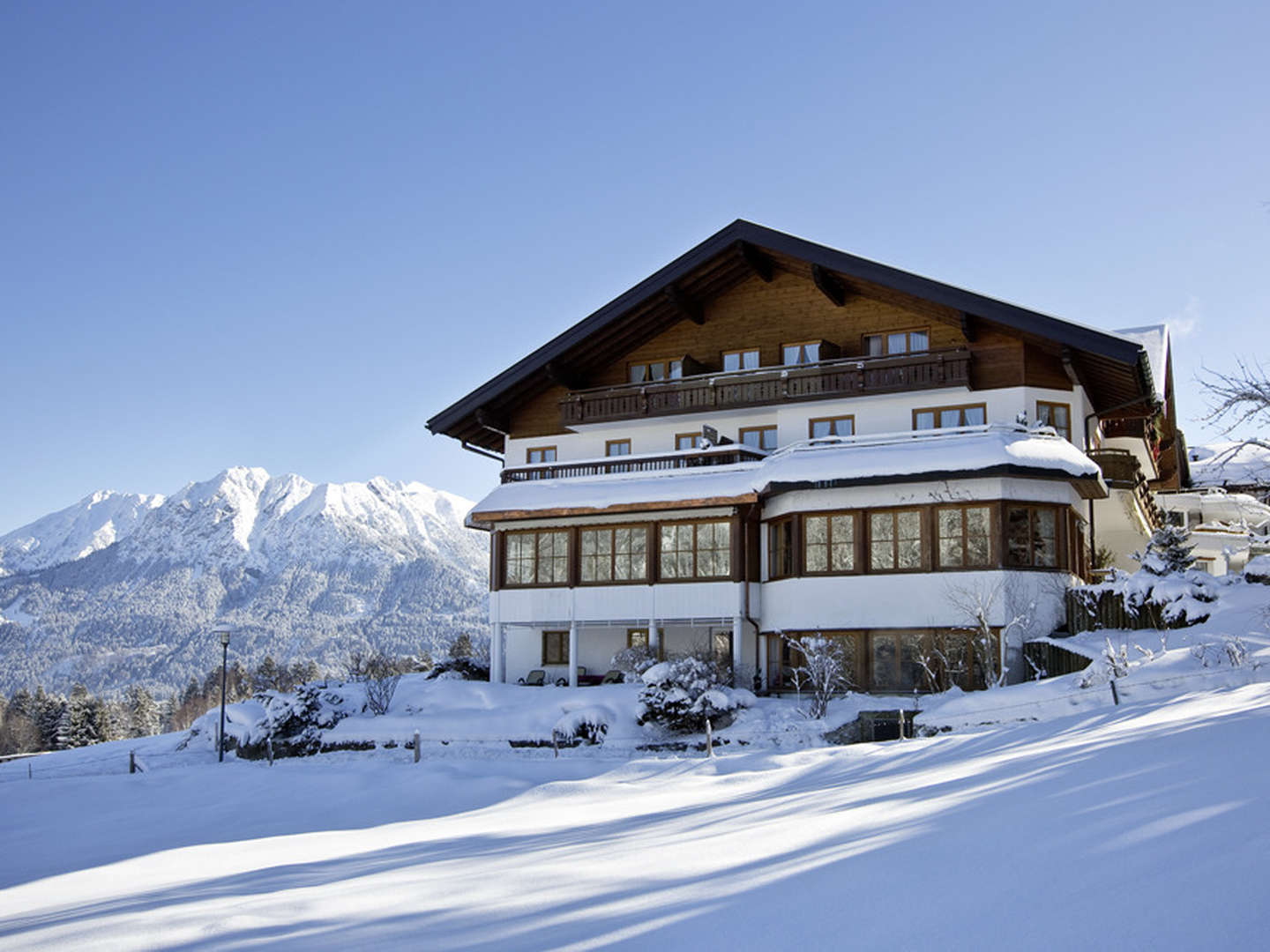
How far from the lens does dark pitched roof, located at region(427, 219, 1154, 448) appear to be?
85.5 feet

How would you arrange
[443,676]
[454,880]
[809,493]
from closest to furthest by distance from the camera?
[454,880]
[809,493]
[443,676]

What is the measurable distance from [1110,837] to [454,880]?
490cm

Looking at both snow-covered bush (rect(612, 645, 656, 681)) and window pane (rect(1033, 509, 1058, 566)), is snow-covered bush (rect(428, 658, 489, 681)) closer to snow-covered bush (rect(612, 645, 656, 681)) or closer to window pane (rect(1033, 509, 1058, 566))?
snow-covered bush (rect(612, 645, 656, 681))

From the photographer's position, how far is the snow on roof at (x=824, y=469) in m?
24.2

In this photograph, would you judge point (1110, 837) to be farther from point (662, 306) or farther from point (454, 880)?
point (662, 306)

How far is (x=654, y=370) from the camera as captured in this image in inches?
1273

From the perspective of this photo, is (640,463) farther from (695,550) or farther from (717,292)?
(717,292)

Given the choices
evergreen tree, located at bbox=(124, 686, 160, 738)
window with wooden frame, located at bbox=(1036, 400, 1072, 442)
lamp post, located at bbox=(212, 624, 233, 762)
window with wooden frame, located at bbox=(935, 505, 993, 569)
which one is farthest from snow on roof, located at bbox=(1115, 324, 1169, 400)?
evergreen tree, located at bbox=(124, 686, 160, 738)

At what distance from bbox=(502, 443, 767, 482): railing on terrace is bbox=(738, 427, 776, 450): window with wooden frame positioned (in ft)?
2.34

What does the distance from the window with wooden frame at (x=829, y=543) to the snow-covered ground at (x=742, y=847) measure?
7100mm

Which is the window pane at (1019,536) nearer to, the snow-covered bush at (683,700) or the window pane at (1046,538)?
the window pane at (1046,538)

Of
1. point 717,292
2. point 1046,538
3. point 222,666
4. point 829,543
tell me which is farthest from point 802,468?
point 222,666

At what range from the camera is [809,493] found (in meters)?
26.2

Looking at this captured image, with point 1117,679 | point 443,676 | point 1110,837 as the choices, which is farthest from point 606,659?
point 1110,837
